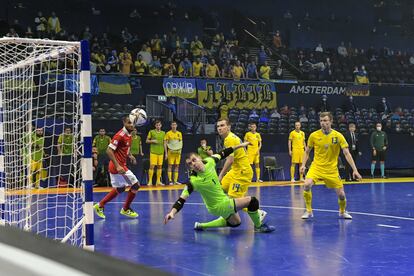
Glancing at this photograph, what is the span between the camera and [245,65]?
2578 cm

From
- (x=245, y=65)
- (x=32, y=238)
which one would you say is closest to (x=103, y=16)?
(x=245, y=65)

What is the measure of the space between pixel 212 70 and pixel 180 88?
7.91ft

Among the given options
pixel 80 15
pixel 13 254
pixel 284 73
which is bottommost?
pixel 13 254

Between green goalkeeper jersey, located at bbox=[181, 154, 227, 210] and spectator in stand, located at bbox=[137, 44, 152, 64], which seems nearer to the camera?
green goalkeeper jersey, located at bbox=[181, 154, 227, 210]

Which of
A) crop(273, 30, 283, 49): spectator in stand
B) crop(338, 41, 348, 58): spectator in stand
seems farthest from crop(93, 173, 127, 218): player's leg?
crop(338, 41, 348, 58): spectator in stand

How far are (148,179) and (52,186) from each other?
3748 millimetres

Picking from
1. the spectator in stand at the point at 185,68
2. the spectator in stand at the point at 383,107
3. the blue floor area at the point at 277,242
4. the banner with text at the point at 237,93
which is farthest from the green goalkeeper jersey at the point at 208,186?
the spectator in stand at the point at 383,107

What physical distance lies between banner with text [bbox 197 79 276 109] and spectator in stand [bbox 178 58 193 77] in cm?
129

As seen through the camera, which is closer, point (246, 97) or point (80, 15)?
point (246, 97)

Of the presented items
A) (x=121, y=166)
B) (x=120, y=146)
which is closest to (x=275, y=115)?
(x=120, y=146)

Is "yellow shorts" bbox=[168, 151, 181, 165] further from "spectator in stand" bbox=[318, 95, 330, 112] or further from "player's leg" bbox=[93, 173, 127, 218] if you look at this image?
"player's leg" bbox=[93, 173, 127, 218]

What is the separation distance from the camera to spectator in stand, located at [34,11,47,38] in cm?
2230

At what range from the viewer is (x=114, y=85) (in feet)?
66.9

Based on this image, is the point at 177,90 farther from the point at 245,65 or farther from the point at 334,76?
the point at 334,76
